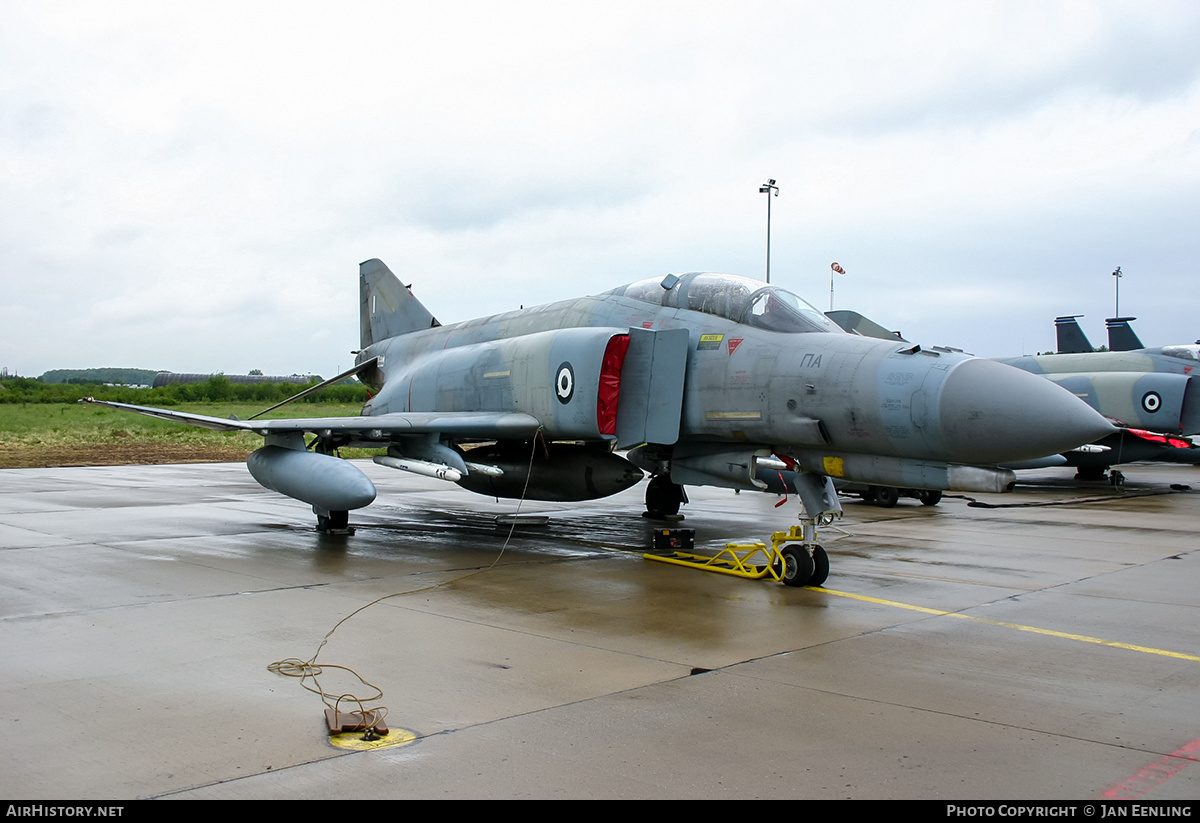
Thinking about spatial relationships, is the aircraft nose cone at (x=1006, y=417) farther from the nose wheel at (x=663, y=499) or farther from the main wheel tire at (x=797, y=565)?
the nose wheel at (x=663, y=499)

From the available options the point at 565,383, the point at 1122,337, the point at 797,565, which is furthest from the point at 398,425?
the point at 1122,337

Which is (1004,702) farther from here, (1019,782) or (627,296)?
(627,296)

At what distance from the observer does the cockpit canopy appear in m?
8.63

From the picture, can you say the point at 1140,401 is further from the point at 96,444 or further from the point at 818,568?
the point at 96,444

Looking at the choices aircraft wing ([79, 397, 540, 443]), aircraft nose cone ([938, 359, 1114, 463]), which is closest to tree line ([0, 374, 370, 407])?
aircraft wing ([79, 397, 540, 443])

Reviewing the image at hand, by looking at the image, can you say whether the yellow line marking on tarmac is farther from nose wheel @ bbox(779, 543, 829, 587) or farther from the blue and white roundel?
the blue and white roundel

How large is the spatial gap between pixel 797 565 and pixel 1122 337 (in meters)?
23.1

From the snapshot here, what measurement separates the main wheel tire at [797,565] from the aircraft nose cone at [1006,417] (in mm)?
1664

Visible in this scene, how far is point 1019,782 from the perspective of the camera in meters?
3.66

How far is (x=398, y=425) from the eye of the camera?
10594 mm

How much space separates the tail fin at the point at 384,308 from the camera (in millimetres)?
15422

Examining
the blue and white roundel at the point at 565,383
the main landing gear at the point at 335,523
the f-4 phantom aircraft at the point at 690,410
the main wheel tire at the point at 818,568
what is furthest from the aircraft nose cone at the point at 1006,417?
the main landing gear at the point at 335,523
